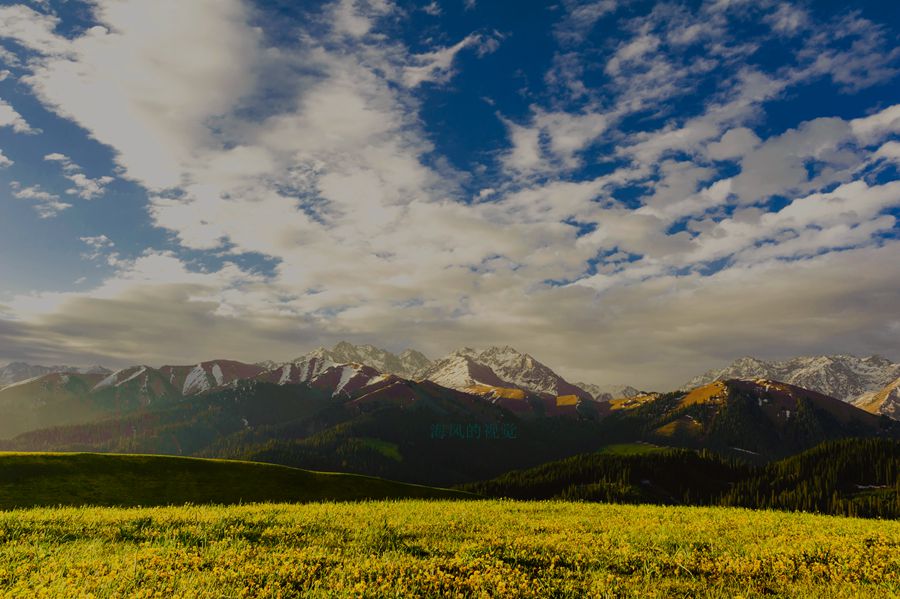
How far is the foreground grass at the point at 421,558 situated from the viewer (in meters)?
8.80

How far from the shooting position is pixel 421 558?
11414 mm

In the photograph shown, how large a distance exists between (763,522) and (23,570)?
25.4m

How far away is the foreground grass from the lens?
8.80 meters

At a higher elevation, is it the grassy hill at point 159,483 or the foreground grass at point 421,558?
the foreground grass at point 421,558

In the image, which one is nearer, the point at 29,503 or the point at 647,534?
the point at 647,534

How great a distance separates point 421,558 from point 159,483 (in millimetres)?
52627

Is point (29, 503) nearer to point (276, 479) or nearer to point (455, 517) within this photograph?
point (276, 479)

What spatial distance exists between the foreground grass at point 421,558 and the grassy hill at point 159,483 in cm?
2821

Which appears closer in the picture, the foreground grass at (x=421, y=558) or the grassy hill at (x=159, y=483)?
the foreground grass at (x=421, y=558)

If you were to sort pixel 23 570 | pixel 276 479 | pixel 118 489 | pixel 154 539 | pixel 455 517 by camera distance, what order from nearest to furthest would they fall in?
pixel 23 570, pixel 154 539, pixel 455 517, pixel 118 489, pixel 276 479

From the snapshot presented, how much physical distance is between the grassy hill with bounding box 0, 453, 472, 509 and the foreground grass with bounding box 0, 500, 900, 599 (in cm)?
2821

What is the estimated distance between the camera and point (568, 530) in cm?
1711

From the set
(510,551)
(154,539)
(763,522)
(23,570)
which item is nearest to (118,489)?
(154,539)

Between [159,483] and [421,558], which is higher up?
[421,558]
